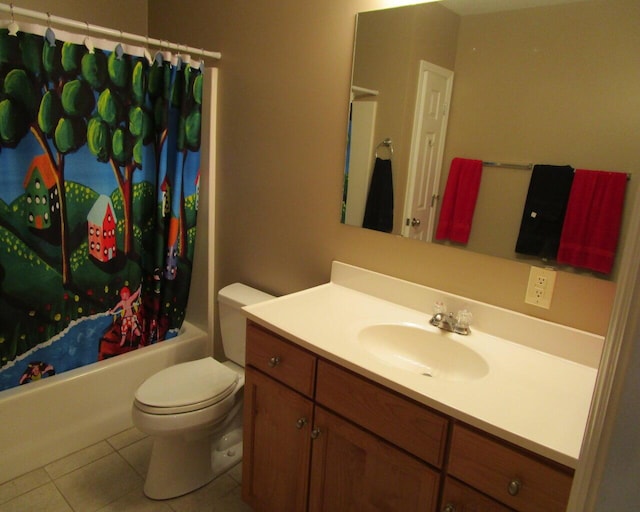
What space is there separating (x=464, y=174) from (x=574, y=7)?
53cm

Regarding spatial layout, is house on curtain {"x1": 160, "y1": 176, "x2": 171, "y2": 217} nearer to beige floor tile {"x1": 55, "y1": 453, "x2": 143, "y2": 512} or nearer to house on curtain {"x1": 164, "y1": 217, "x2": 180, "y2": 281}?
house on curtain {"x1": 164, "y1": 217, "x2": 180, "y2": 281}

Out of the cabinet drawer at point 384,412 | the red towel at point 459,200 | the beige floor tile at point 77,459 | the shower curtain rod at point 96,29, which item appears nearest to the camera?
the cabinet drawer at point 384,412

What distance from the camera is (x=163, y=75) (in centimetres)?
209

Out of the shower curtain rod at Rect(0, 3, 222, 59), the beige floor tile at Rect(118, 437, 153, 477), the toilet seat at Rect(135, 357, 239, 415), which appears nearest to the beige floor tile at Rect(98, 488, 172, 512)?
the beige floor tile at Rect(118, 437, 153, 477)

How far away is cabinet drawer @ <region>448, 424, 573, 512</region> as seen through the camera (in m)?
0.91

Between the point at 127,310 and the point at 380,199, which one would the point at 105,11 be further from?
the point at 380,199

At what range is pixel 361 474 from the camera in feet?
4.14

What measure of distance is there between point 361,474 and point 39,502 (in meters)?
1.36

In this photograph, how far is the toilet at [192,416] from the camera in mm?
1685

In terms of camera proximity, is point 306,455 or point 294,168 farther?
point 294,168

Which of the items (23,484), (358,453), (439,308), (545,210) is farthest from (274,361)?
(23,484)

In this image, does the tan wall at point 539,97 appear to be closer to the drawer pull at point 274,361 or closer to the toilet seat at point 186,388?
the drawer pull at point 274,361

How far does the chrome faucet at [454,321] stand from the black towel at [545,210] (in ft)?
0.94

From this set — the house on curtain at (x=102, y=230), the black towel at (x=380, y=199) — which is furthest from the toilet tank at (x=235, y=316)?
the black towel at (x=380, y=199)
